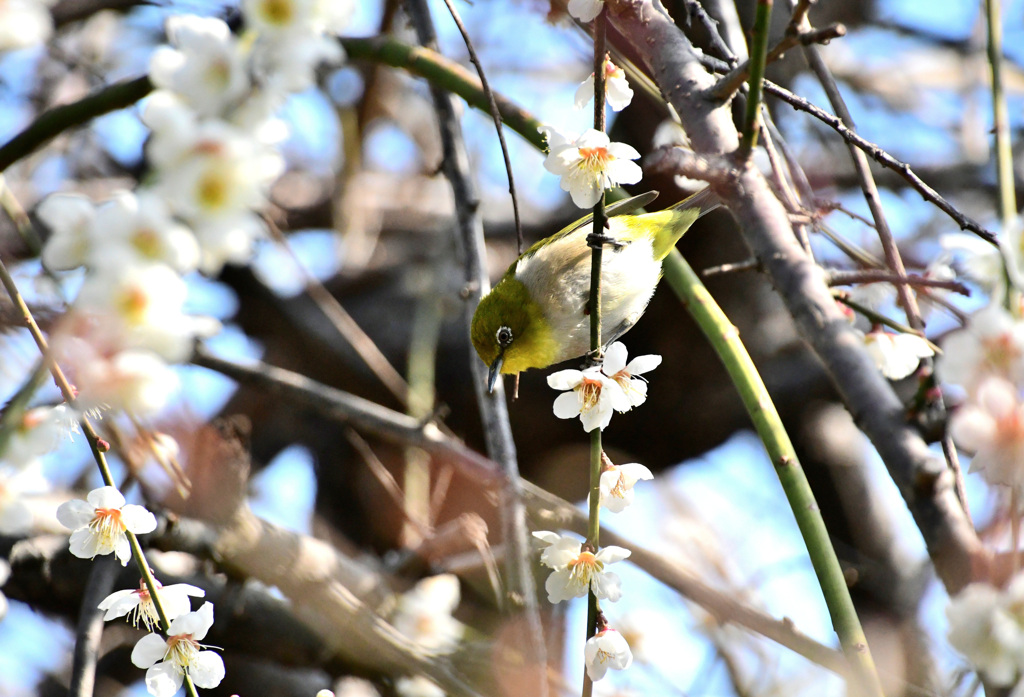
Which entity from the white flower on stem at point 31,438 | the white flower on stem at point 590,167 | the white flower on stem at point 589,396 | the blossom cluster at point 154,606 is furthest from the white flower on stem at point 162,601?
the white flower on stem at point 590,167

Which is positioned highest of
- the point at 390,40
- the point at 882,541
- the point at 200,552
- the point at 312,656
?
the point at 390,40

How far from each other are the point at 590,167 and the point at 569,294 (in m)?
1.55

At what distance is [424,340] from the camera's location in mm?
4094

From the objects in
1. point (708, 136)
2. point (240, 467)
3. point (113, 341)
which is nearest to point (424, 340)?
point (240, 467)

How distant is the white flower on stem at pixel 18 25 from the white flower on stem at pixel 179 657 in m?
0.89

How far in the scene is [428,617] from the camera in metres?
3.11

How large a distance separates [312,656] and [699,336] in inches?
103

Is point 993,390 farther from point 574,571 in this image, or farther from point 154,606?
point 154,606

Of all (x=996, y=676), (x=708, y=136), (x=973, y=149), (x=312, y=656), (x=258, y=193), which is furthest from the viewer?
(x=973, y=149)

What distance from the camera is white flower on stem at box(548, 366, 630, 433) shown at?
4.73 ft

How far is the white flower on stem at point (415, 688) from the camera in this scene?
2.81m

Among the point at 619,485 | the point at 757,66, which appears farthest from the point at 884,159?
the point at 619,485

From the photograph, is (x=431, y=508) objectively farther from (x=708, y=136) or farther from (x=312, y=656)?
(x=708, y=136)

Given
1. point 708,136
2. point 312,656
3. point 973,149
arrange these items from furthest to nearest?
point 973,149 → point 312,656 → point 708,136
